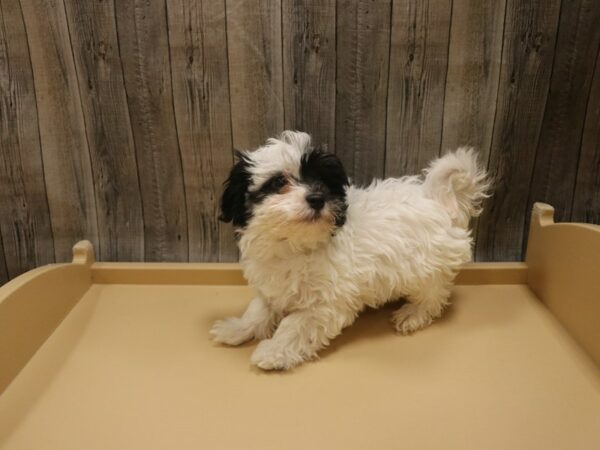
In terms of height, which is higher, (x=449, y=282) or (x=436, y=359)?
(x=449, y=282)

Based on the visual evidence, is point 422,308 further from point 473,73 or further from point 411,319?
point 473,73

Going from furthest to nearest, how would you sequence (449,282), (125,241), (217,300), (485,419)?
(125,241) → (217,300) → (449,282) → (485,419)

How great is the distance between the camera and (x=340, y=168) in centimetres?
125

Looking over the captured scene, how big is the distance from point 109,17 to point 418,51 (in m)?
0.92

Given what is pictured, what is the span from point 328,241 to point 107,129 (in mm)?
834

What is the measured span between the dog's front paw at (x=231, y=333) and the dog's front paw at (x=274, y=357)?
0.38ft

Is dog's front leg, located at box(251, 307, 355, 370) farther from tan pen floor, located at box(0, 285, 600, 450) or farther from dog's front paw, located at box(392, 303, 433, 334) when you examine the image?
dog's front paw, located at box(392, 303, 433, 334)

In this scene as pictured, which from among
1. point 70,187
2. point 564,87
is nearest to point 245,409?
point 70,187

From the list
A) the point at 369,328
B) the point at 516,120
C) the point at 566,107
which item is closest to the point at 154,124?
the point at 369,328

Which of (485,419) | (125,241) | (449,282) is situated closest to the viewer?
(485,419)

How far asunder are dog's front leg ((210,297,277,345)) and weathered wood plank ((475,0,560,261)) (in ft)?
2.63

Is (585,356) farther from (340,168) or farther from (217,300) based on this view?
(217,300)

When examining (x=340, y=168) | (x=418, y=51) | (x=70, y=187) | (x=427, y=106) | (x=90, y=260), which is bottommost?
(x=90, y=260)

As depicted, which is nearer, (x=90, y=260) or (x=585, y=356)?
(x=585, y=356)
